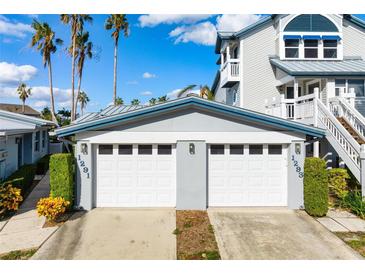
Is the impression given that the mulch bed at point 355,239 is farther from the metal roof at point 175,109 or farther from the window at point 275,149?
the metal roof at point 175,109

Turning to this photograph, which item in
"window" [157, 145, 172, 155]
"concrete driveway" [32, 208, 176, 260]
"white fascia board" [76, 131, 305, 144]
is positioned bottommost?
"concrete driveway" [32, 208, 176, 260]

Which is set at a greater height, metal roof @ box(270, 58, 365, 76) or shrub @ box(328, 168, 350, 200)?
metal roof @ box(270, 58, 365, 76)

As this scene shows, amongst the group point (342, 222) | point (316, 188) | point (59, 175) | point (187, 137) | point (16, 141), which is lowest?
point (342, 222)

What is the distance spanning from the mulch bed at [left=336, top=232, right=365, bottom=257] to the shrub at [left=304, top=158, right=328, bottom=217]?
1.32m

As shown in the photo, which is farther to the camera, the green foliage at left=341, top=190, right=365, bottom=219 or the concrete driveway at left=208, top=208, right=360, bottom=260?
the green foliage at left=341, top=190, right=365, bottom=219

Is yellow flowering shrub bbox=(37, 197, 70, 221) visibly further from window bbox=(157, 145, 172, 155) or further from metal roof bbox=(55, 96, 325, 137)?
window bbox=(157, 145, 172, 155)

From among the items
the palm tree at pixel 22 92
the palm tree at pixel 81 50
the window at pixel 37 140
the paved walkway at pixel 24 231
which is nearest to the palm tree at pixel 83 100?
the palm tree at pixel 22 92

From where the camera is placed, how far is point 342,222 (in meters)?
8.30

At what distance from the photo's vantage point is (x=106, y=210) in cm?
935

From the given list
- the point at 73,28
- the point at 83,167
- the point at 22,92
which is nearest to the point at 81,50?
the point at 73,28

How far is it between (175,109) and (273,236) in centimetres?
521

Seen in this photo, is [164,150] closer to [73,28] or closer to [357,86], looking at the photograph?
[357,86]

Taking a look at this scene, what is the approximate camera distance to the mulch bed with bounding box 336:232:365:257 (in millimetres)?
6520

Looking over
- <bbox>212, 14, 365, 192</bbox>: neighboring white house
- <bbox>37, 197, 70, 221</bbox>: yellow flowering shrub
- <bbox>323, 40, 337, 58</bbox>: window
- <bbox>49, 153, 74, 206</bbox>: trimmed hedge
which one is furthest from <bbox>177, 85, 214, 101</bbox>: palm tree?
<bbox>37, 197, 70, 221</bbox>: yellow flowering shrub
